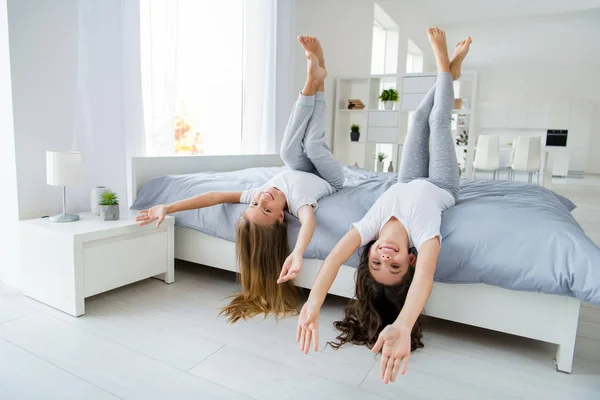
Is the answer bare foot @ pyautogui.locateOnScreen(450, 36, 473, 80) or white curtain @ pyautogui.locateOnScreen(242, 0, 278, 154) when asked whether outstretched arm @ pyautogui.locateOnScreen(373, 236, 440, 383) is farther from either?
white curtain @ pyautogui.locateOnScreen(242, 0, 278, 154)

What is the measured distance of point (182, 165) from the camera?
254 centimetres

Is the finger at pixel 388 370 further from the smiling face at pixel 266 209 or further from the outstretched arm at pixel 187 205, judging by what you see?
the outstretched arm at pixel 187 205

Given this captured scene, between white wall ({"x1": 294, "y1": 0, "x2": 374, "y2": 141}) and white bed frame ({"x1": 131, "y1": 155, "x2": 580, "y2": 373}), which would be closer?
white bed frame ({"x1": 131, "y1": 155, "x2": 580, "y2": 373})

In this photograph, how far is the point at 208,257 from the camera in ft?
6.74

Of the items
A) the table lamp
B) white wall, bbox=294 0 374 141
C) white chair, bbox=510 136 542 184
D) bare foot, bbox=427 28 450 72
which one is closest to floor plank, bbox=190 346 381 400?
the table lamp

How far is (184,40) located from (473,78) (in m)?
2.82

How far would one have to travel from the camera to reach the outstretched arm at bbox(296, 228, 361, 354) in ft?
3.65

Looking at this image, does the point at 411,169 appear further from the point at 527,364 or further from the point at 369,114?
the point at 369,114

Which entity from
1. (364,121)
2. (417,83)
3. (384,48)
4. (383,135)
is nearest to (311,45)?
(417,83)

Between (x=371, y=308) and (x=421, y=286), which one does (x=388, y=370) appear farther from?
(x=371, y=308)

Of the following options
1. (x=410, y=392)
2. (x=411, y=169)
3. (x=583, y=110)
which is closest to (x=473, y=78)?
(x=411, y=169)

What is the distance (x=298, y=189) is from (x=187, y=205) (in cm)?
51

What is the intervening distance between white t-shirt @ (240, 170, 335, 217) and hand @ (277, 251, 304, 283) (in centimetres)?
36

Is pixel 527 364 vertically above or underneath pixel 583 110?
underneath
